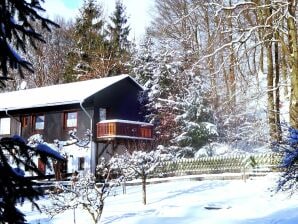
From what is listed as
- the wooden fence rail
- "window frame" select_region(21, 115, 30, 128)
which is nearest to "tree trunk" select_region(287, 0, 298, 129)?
the wooden fence rail

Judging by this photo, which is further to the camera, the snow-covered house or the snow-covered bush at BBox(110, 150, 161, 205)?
the snow-covered house

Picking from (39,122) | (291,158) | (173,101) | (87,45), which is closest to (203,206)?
(291,158)

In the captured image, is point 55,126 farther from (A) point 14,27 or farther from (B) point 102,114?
(A) point 14,27

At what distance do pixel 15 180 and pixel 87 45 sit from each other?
1852 inches

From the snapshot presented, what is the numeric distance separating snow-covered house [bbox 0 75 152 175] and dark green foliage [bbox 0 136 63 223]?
2543 centimetres

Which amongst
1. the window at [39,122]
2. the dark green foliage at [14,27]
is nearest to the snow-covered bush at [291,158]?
the dark green foliage at [14,27]

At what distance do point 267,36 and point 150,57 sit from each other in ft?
62.2

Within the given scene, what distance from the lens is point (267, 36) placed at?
1847 cm

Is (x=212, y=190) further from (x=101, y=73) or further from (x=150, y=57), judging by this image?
(x=101, y=73)

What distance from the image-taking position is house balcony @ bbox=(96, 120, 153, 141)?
30.3 m

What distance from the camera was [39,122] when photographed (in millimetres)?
34500

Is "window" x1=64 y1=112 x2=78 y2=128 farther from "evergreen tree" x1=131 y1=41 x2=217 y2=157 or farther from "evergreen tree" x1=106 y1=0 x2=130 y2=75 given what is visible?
"evergreen tree" x1=106 y1=0 x2=130 y2=75

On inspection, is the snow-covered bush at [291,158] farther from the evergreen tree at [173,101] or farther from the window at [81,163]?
the window at [81,163]

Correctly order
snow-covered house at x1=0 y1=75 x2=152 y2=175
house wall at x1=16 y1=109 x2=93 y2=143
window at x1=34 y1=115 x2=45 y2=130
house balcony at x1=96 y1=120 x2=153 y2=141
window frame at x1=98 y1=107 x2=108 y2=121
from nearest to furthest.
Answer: house balcony at x1=96 y1=120 x2=153 y2=141
snow-covered house at x1=0 y1=75 x2=152 y2=175
house wall at x1=16 y1=109 x2=93 y2=143
window frame at x1=98 y1=107 x2=108 y2=121
window at x1=34 y1=115 x2=45 y2=130
